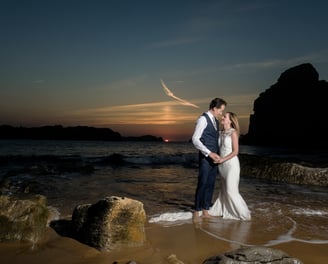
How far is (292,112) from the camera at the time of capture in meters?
98.9

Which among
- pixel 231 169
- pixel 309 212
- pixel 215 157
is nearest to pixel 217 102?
pixel 215 157

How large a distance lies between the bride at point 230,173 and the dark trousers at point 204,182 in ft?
0.91

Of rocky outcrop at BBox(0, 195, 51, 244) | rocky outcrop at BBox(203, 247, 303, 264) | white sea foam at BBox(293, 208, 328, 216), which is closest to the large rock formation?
white sea foam at BBox(293, 208, 328, 216)

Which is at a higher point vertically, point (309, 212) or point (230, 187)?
point (230, 187)

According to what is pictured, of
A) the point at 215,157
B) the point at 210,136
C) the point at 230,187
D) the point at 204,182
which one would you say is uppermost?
the point at 210,136

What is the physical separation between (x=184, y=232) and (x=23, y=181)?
35.5ft

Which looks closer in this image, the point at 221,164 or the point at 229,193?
the point at 229,193

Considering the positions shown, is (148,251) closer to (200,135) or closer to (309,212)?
(200,135)

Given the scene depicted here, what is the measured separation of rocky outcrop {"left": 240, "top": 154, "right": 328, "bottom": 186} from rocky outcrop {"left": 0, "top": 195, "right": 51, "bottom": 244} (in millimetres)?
13434

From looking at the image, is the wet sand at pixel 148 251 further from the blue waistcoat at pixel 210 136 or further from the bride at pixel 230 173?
the blue waistcoat at pixel 210 136

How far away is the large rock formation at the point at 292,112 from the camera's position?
294 feet

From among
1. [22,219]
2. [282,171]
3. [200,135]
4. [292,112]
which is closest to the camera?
[22,219]

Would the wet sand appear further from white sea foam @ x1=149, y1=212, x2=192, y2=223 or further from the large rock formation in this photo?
the large rock formation

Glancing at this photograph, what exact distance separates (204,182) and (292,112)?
101 meters
